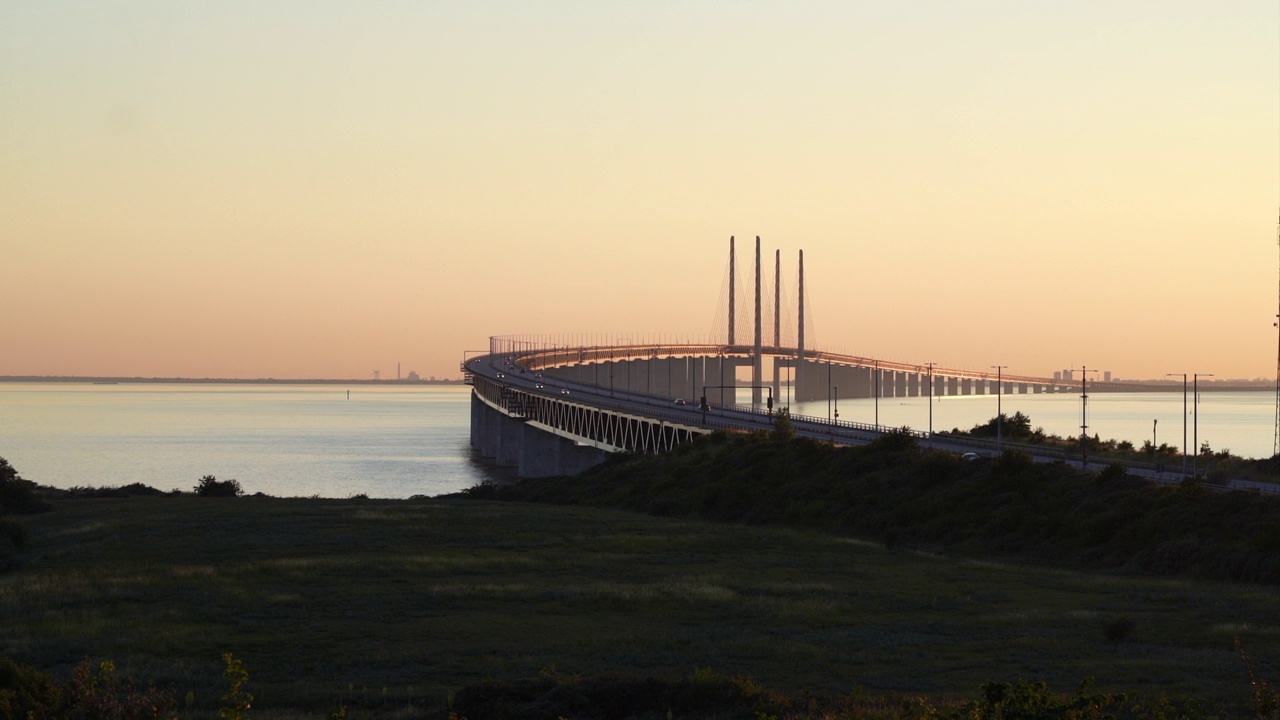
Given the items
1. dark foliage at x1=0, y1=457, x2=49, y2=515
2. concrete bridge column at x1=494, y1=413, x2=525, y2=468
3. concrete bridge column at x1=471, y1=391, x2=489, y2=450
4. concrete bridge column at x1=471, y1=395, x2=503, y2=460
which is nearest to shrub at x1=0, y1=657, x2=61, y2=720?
dark foliage at x1=0, y1=457, x2=49, y2=515

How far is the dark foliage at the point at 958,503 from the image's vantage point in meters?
40.8

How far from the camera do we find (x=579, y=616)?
→ 30203mm

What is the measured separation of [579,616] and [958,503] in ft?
86.1

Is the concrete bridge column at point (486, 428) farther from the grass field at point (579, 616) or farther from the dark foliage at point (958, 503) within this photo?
the grass field at point (579, 616)

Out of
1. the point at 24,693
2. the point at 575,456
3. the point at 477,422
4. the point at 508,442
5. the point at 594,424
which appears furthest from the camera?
the point at 477,422

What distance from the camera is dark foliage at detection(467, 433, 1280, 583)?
40.8 meters

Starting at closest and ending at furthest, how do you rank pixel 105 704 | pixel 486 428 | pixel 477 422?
pixel 105 704 < pixel 486 428 < pixel 477 422

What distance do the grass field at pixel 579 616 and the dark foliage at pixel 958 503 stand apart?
115 inches

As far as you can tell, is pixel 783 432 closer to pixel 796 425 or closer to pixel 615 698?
pixel 796 425

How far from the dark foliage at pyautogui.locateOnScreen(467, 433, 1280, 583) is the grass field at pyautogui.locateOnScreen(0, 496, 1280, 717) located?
115 inches

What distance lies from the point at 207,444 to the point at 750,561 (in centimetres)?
13817

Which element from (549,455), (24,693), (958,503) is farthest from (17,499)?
(549,455)

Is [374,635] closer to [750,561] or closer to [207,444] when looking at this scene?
[750,561]

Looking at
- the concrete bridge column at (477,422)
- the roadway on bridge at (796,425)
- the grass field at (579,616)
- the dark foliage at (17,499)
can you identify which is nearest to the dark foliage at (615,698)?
the grass field at (579,616)
